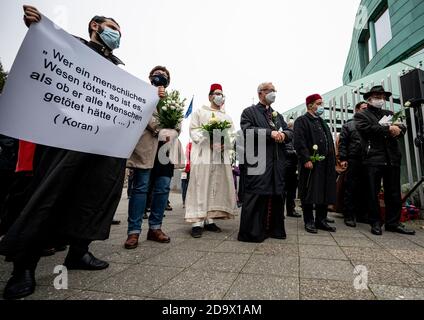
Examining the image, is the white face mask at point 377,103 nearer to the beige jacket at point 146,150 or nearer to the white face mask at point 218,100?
the white face mask at point 218,100

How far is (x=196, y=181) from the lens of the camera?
379 cm

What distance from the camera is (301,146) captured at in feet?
13.2

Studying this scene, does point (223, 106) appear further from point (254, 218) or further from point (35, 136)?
point (35, 136)

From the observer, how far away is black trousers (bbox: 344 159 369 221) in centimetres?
462

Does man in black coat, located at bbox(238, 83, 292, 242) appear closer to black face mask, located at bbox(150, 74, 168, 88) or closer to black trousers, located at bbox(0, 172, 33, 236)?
black face mask, located at bbox(150, 74, 168, 88)

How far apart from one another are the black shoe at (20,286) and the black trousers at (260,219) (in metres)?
2.27

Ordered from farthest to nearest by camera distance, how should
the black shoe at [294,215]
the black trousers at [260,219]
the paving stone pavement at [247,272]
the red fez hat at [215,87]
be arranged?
the black shoe at [294,215] < the red fez hat at [215,87] < the black trousers at [260,219] < the paving stone pavement at [247,272]

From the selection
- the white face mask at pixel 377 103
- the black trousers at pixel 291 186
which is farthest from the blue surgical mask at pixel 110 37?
the black trousers at pixel 291 186

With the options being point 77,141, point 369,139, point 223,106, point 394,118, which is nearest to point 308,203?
point 369,139

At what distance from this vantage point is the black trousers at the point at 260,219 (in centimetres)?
323

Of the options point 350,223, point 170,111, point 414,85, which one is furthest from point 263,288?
point 414,85

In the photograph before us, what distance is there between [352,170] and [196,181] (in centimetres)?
314

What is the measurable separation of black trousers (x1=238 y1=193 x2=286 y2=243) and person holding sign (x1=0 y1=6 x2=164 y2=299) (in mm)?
1734
